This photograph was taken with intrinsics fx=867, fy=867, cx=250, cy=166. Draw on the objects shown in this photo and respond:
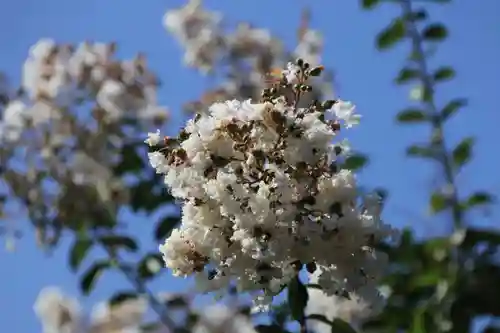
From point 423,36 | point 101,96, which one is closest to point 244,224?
point 423,36

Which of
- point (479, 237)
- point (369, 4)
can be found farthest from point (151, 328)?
point (369, 4)

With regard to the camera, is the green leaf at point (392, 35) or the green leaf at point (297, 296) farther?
the green leaf at point (392, 35)

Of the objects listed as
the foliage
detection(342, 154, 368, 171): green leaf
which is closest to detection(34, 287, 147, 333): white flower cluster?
the foliage

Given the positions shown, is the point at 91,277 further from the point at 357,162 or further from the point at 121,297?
the point at 357,162

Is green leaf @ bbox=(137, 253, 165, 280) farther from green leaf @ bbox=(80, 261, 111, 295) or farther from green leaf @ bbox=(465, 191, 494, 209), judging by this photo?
green leaf @ bbox=(465, 191, 494, 209)

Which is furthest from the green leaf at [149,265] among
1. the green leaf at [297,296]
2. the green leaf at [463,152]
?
the green leaf at [297,296]

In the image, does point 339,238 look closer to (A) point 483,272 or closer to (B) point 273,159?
(B) point 273,159

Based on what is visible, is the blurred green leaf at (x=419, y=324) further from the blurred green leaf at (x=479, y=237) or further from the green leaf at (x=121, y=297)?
the green leaf at (x=121, y=297)
